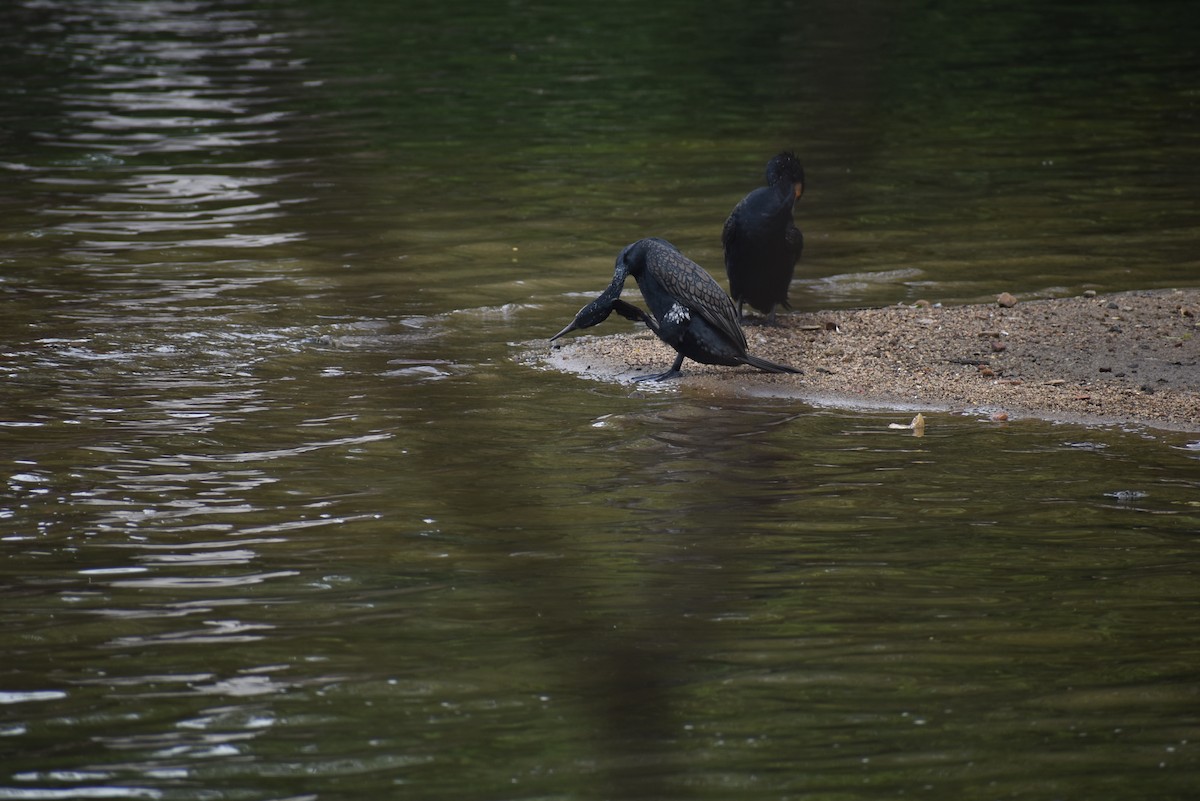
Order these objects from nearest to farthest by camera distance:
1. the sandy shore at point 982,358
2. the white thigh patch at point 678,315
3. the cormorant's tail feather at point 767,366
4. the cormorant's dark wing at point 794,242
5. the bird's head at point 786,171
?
the sandy shore at point 982,358
the white thigh patch at point 678,315
the cormorant's tail feather at point 767,366
the bird's head at point 786,171
the cormorant's dark wing at point 794,242

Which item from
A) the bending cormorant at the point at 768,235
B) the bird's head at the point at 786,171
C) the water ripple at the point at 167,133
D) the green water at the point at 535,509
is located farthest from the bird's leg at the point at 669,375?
the water ripple at the point at 167,133

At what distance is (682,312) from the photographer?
26.2 ft

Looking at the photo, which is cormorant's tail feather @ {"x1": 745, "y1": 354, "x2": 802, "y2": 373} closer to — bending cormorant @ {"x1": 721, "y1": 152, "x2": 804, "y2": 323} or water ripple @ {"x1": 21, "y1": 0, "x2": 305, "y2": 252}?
bending cormorant @ {"x1": 721, "y1": 152, "x2": 804, "y2": 323}

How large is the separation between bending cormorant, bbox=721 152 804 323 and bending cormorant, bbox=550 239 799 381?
786mm

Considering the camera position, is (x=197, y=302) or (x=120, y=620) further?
(x=197, y=302)

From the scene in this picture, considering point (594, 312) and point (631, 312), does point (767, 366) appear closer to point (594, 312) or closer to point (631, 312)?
point (631, 312)

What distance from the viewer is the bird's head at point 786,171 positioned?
8859 mm

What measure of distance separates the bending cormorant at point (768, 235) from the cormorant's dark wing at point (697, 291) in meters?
0.83

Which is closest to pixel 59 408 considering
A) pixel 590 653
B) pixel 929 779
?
pixel 590 653

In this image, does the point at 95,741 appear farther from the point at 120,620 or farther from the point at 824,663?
the point at 824,663

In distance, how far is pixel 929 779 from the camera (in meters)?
3.82

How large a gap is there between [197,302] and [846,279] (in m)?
4.19

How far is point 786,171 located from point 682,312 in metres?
1.42

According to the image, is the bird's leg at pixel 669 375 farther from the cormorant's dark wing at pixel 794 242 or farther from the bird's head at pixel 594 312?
the cormorant's dark wing at pixel 794 242
